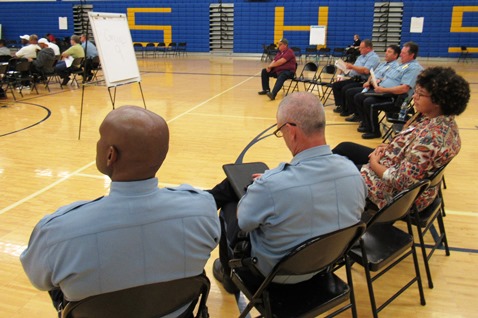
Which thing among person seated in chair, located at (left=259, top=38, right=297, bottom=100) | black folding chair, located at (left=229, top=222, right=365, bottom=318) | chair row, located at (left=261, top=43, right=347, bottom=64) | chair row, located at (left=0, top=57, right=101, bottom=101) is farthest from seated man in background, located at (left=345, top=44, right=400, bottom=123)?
chair row, located at (left=261, top=43, right=347, bottom=64)

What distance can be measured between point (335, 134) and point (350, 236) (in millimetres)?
4374

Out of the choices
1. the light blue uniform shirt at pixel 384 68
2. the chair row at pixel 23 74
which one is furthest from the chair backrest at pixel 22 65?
the light blue uniform shirt at pixel 384 68

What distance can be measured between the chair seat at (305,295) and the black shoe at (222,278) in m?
0.54

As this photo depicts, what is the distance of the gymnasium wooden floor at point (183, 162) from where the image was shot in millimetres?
2326

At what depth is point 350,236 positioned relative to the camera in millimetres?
1560

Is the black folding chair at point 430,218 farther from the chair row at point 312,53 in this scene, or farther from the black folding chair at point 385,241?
the chair row at point 312,53

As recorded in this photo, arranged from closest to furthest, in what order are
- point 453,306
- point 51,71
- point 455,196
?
point 453,306, point 455,196, point 51,71

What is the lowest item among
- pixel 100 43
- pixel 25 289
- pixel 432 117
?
pixel 25 289

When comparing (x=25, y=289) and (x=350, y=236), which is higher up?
(x=350, y=236)

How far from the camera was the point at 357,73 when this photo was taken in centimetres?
706

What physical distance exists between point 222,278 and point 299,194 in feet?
3.70

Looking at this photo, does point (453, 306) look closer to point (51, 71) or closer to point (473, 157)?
point (473, 157)

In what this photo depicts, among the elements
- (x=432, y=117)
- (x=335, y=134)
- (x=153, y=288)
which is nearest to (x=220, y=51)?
(x=335, y=134)

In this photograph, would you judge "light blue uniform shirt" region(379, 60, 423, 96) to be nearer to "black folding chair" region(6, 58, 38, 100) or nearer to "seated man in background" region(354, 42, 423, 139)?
"seated man in background" region(354, 42, 423, 139)
